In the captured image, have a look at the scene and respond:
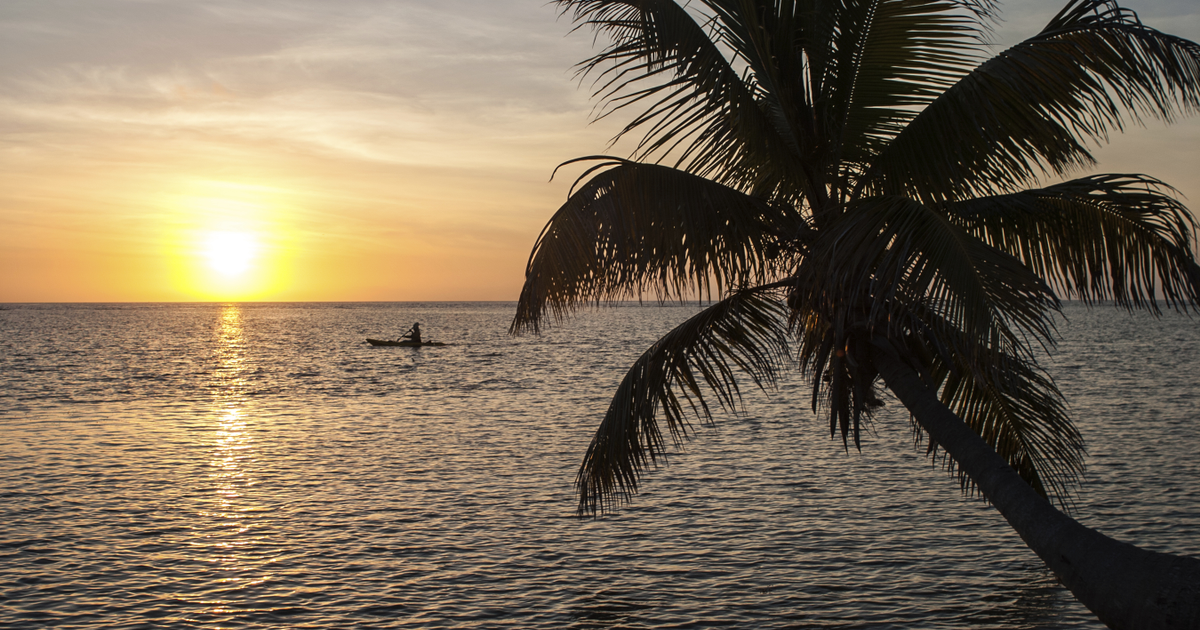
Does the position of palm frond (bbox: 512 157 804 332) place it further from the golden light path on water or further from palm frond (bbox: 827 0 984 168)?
the golden light path on water

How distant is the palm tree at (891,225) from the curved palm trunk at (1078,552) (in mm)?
14

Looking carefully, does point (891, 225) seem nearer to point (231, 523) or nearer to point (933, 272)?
point (933, 272)

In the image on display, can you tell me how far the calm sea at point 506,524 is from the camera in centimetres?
1097

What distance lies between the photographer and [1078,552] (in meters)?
5.17

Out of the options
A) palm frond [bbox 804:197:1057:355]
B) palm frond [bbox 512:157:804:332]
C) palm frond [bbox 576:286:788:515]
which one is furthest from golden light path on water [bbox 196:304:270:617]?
palm frond [bbox 804:197:1057:355]

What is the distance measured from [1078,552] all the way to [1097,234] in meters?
2.14

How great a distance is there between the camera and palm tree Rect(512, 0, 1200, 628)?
5.27m

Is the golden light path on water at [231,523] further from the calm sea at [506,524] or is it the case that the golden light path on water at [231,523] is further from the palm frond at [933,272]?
the palm frond at [933,272]

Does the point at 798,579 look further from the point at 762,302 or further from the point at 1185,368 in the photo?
the point at 1185,368

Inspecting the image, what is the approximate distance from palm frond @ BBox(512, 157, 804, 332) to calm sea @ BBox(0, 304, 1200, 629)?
17.3 ft

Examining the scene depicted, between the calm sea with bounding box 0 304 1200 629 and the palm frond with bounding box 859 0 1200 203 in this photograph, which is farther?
the calm sea with bounding box 0 304 1200 629

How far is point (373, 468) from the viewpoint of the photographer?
20.3 metres

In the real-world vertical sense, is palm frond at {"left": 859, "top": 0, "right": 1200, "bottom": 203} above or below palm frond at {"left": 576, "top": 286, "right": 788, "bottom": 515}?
above

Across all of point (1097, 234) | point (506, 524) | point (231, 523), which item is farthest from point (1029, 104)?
point (231, 523)
